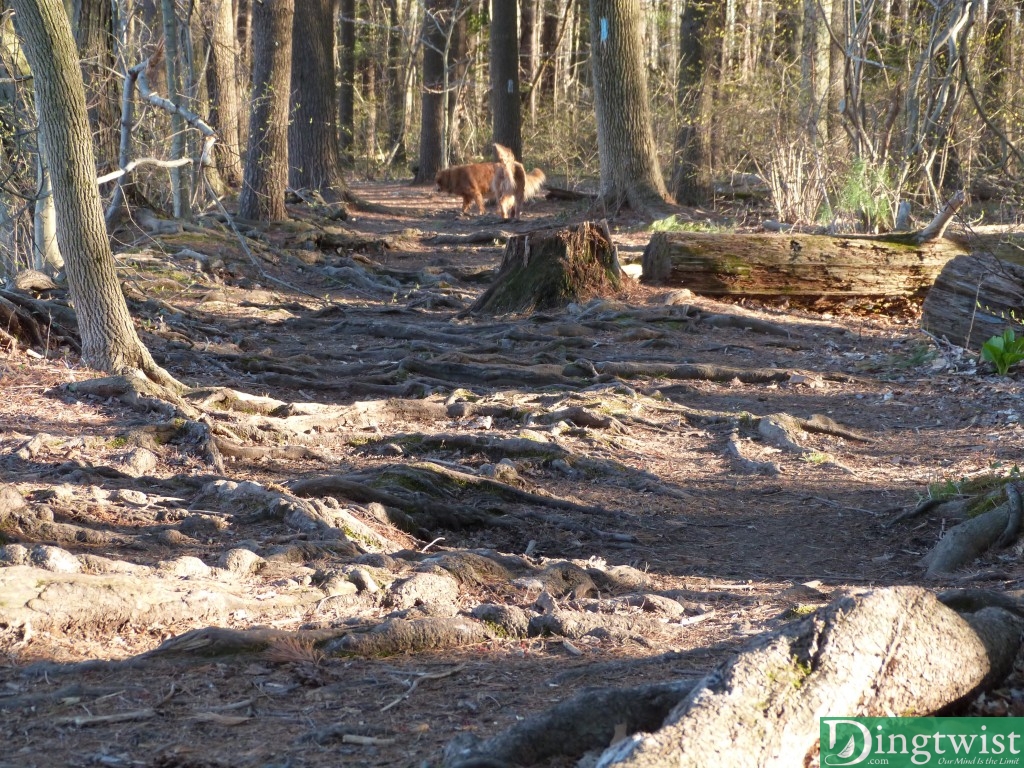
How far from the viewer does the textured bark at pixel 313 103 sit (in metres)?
19.8

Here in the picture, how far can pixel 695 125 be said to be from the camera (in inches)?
771

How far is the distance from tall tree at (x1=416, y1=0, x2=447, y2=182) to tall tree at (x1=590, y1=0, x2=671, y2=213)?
Result: 30.7 feet

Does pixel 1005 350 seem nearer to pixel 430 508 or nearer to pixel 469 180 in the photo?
pixel 430 508

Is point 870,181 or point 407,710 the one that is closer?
point 407,710

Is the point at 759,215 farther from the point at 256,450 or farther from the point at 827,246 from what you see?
the point at 256,450

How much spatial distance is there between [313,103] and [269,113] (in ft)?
13.3

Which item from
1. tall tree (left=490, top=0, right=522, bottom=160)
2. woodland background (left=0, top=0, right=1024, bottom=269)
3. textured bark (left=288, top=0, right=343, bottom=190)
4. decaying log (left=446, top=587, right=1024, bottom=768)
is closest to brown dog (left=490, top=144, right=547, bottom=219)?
tall tree (left=490, top=0, right=522, bottom=160)

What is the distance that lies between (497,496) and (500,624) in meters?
2.19

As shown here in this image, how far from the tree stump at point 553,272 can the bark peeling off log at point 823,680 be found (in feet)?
31.2

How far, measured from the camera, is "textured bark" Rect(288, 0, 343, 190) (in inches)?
779

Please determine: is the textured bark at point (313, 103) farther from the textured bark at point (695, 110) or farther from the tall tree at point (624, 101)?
the textured bark at point (695, 110)

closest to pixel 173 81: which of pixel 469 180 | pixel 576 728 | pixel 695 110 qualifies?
pixel 469 180

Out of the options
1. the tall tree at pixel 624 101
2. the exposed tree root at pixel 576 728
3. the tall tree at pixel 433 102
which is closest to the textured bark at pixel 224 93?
the tall tree at pixel 624 101

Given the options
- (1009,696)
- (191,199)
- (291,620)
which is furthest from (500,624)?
(191,199)
